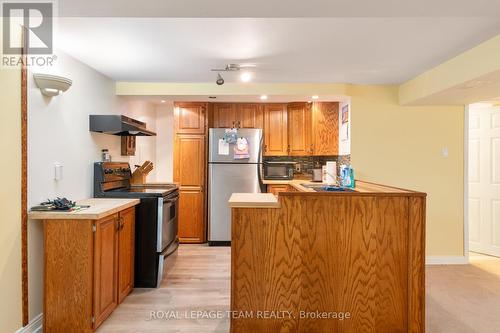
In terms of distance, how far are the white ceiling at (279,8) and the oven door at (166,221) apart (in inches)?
70.8

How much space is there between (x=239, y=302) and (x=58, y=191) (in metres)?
1.73

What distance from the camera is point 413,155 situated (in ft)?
12.7

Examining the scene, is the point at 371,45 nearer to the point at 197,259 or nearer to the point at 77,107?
the point at 77,107

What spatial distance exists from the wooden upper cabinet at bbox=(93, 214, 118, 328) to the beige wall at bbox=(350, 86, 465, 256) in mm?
2828

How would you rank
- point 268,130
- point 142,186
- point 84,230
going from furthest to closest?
point 268,130 → point 142,186 → point 84,230

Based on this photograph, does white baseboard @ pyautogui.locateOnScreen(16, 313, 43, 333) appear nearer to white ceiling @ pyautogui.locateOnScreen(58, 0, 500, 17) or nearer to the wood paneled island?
the wood paneled island

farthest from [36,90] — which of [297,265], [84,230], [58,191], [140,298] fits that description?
Answer: [297,265]

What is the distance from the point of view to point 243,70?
10.5ft

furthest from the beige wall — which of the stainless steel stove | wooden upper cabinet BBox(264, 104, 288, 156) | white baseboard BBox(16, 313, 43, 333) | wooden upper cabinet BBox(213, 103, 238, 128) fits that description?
white baseboard BBox(16, 313, 43, 333)

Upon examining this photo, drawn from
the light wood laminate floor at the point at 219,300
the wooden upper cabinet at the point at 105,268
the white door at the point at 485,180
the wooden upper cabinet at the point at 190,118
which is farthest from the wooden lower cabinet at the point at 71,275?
the white door at the point at 485,180

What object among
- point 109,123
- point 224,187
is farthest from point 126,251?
point 224,187

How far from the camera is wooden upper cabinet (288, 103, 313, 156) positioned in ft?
15.0

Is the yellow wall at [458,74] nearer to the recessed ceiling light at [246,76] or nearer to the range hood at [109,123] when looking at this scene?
the recessed ceiling light at [246,76]

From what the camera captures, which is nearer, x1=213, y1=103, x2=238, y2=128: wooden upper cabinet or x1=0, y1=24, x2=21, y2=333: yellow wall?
x1=0, y1=24, x2=21, y2=333: yellow wall
